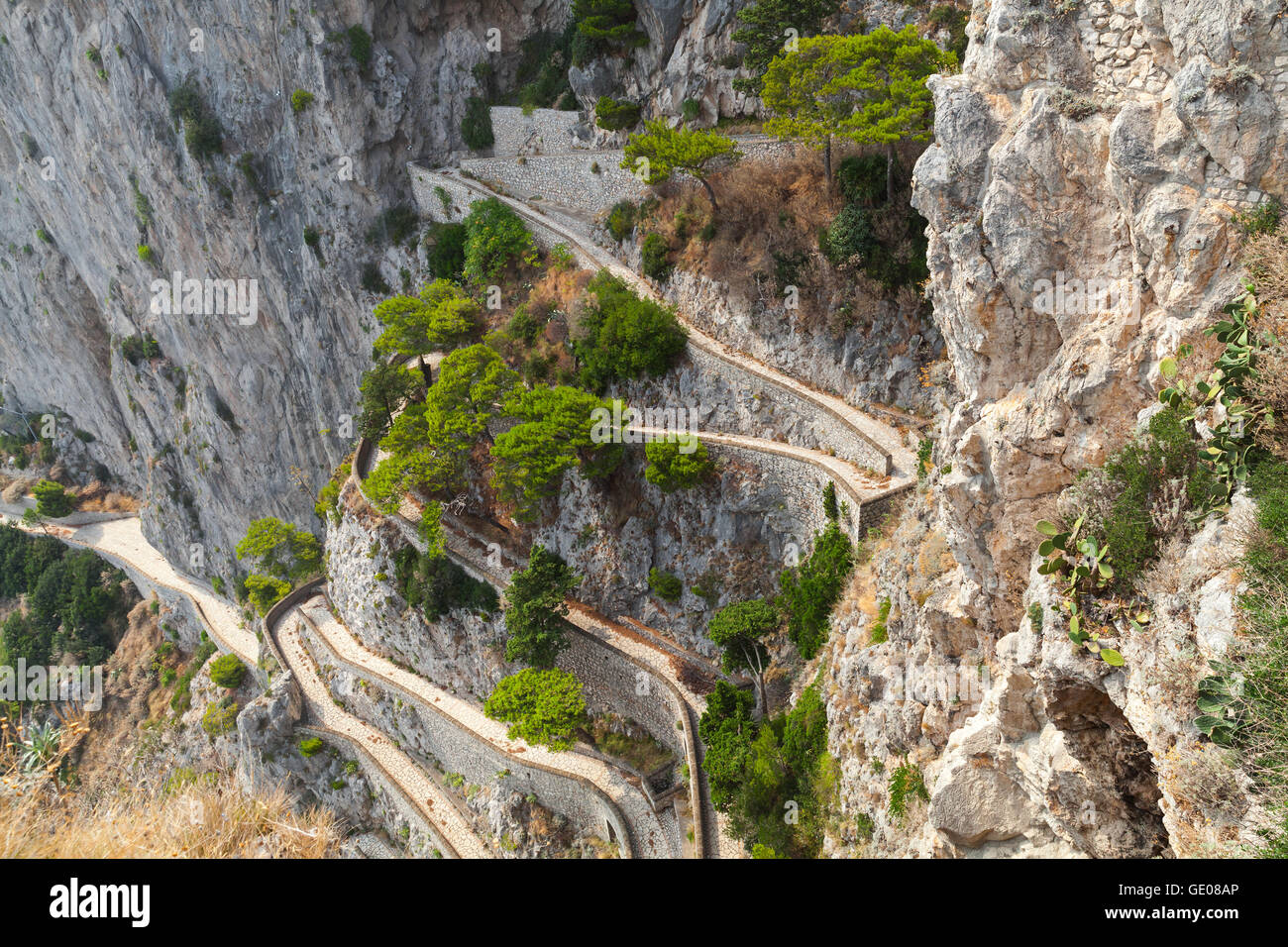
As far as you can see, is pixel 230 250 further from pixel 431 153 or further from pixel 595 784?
pixel 595 784

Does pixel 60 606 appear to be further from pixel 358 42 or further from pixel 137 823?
pixel 137 823

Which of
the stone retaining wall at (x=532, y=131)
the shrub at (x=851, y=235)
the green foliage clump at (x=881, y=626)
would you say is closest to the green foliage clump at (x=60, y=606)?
the stone retaining wall at (x=532, y=131)

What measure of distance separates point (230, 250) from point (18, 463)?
30.2 m

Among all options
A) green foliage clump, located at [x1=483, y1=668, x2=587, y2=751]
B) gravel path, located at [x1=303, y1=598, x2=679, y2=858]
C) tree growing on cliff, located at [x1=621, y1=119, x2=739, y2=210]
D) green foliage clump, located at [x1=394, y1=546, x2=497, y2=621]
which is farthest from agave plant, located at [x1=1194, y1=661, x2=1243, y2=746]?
tree growing on cliff, located at [x1=621, y1=119, x2=739, y2=210]

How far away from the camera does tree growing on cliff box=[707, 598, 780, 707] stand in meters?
20.3

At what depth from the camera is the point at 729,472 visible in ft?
74.0

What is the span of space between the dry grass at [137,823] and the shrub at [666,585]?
550 inches

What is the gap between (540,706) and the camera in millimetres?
20578

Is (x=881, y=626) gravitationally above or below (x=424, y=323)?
below

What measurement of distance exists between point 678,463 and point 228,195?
31.7 m

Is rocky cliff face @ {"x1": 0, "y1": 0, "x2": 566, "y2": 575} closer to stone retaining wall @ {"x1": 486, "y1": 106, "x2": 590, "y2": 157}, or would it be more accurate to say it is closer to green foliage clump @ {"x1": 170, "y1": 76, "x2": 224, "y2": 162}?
green foliage clump @ {"x1": 170, "y1": 76, "x2": 224, "y2": 162}

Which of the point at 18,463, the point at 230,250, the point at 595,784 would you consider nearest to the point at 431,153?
the point at 230,250

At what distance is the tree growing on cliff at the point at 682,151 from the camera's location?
24906mm

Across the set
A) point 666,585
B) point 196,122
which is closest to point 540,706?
point 666,585
